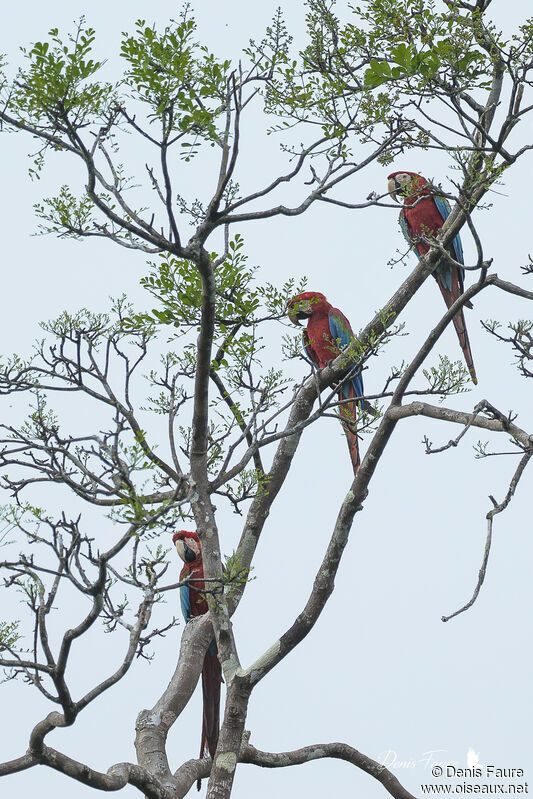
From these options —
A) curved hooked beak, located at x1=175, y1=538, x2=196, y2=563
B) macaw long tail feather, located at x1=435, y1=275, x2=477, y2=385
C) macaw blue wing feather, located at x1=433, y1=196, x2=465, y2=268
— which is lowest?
curved hooked beak, located at x1=175, y1=538, x2=196, y2=563

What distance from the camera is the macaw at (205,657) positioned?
457 cm

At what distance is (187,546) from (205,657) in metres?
0.70

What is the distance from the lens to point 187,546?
5254mm

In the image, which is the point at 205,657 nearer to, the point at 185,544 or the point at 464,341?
the point at 185,544

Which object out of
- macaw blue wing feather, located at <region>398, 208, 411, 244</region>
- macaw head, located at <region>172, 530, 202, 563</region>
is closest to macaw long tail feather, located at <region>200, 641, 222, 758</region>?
macaw head, located at <region>172, 530, 202, 563</region>

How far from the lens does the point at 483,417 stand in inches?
126

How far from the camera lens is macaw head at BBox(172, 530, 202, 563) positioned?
5250 millimetres

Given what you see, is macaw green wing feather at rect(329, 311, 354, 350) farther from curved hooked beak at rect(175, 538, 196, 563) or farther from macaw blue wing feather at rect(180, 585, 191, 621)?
macaw blue wing feather at rect(180, 585, 191, 621)

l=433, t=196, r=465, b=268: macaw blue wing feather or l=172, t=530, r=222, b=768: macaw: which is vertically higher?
l=433, t=196, r=465, b=268: macaw blue wing feather

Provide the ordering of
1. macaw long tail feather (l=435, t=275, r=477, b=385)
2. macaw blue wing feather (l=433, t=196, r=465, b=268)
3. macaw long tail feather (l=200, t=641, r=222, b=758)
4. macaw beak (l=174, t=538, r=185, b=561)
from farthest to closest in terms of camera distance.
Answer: macaw beak (l=174, t=538, r=185, b=561)
macaw blue wing feather (l=433, t=196, r=465, b=268)
macaw long tail feather (l=200, t=641, r=222, b=758)
macaw long tail feather (l=435, t=275, r=477, b=385)

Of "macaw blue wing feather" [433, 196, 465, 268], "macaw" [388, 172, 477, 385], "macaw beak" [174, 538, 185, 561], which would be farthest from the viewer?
"macaw beak" [174, 538, 185, 561]

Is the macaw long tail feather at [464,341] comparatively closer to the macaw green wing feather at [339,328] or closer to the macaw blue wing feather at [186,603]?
the macaw green wing feather at [339,328]

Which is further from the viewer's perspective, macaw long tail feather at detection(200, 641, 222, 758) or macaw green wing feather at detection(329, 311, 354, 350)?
macaw green wing feather at detection(329, 311, 354, 350)

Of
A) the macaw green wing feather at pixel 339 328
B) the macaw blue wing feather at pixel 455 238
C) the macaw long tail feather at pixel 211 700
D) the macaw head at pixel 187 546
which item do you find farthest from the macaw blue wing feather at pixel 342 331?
the macaw long tail feather at pixel 211 700
